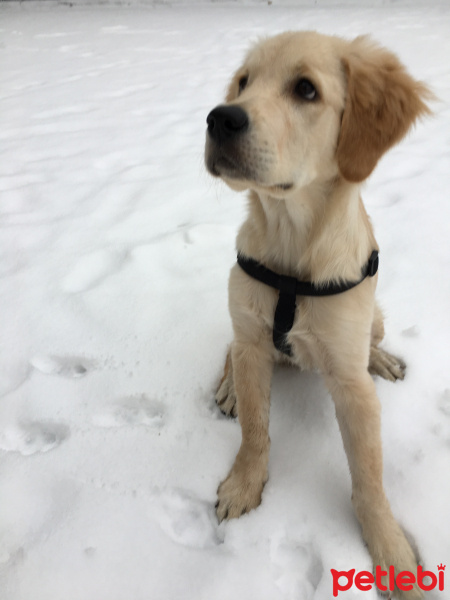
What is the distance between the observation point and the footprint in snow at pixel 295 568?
1.34 m

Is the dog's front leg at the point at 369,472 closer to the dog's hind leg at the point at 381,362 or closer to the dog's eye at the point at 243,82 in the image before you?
the dog's hind leg at the point at 381,362

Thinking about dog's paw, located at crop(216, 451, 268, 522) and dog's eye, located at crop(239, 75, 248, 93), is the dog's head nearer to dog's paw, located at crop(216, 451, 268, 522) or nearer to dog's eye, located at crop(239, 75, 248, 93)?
dog's eye, located at crop(239, 75, 248, 93)

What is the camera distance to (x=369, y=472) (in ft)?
4.77

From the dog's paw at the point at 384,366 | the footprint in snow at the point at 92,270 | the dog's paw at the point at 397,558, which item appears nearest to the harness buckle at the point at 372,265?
the dog's paw at the point at 384,366

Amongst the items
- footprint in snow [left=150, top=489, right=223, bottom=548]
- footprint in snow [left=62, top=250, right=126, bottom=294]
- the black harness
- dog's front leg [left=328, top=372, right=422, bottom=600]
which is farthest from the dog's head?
footprint in snow [left=62, top=250, right=126, bottom=294]

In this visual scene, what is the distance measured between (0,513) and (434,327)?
2054 millimetres

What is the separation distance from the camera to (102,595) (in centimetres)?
135

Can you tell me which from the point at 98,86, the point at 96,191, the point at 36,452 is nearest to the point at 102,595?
the point at 36,452

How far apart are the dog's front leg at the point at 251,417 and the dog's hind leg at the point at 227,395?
10.1 inches

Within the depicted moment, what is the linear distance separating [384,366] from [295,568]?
0.94m

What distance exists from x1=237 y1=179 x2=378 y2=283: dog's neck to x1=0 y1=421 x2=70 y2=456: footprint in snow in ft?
3.58

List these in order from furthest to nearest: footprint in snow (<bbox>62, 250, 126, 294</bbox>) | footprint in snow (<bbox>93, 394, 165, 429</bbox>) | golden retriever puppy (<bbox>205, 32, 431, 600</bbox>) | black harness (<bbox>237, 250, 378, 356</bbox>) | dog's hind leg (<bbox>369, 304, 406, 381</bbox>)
Answer: footprint in snow (<bbox>62, 250, 126, 294</bbox>) → dog's hind leg (<bbox>369, 304, 406, 381</bbox>) → footprint in snow (<bbox>93, 394, 165, 429</bbox>) → black harness (<bbox>237, 250, 378, 356</bbox>) → golden retriever puppy (<bbox>205, 32, 431, 600</bbox>)

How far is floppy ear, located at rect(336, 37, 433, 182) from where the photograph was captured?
1.38 meters

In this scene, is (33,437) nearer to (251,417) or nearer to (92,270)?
(251,417)
